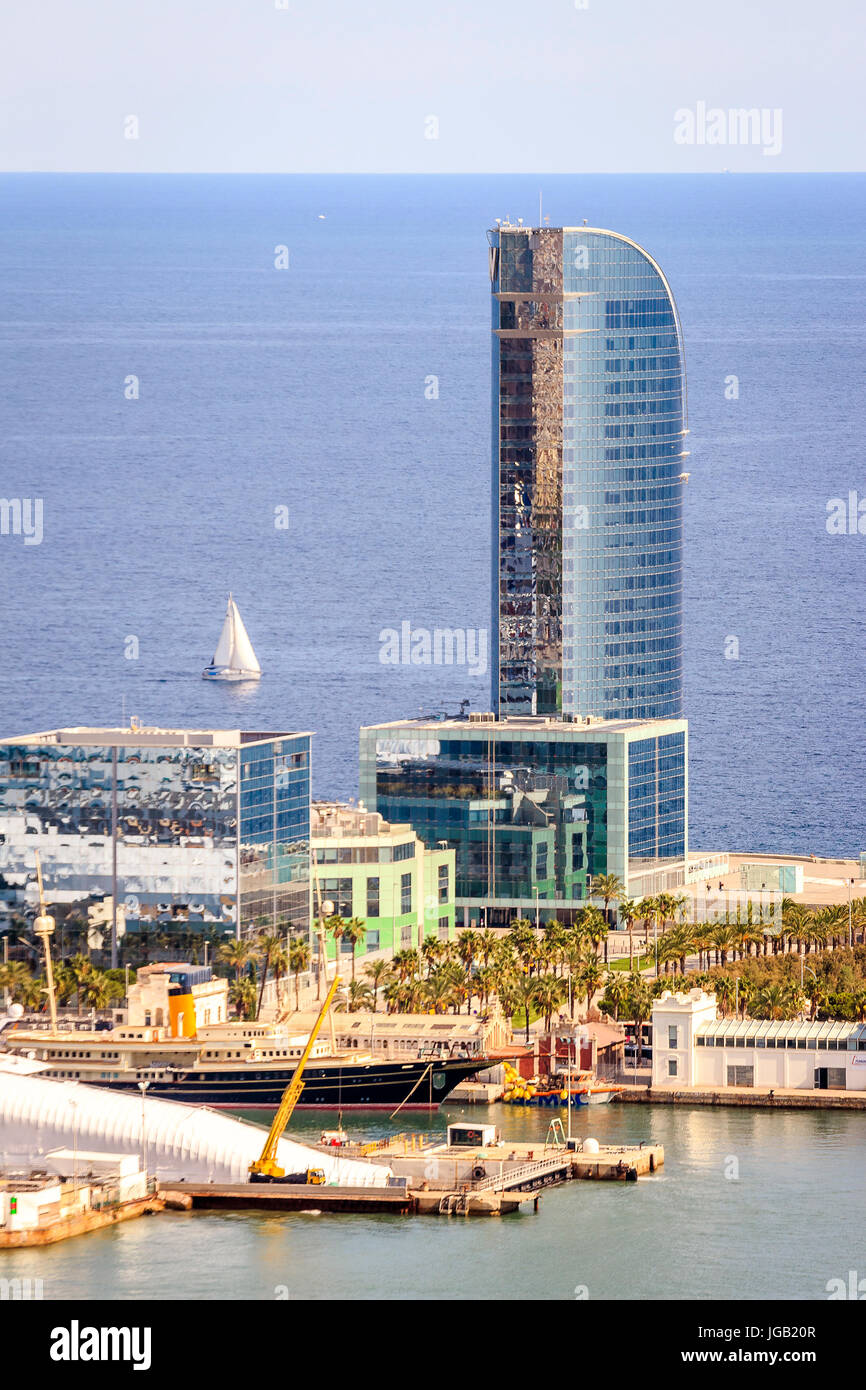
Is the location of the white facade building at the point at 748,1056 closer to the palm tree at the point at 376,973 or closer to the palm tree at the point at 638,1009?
the palm tree at the point at 638,1009

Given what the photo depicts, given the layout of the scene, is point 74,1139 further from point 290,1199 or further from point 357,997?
point 357,997

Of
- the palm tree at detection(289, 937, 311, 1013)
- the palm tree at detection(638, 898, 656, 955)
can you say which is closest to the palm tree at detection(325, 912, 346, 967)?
the palm tree at detection(289, 937, 311, 1013)

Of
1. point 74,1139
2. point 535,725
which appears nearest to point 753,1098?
point 74,1139

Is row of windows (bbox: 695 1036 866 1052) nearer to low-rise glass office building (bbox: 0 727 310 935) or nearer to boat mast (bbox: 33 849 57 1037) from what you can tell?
low-rise glass office building (bbox: 0 727 310 935)

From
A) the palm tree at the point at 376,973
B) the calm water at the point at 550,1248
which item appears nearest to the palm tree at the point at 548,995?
the palm tree at the point at 376,973

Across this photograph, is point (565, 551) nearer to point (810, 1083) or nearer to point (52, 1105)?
point (810, 1083)

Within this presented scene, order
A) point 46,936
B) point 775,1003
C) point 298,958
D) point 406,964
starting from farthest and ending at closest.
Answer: point 298,958 < point 406,964 < point 46,936 < point 775,1003
